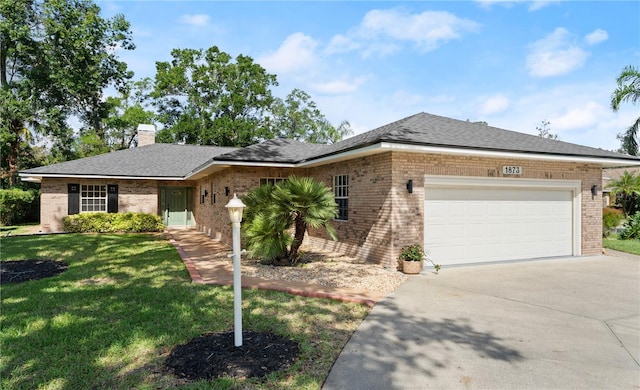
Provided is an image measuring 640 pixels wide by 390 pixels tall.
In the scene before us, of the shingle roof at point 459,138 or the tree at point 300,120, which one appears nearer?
the shingle roof at point 459,138

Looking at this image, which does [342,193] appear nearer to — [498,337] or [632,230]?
[498,337]

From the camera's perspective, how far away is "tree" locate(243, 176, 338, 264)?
8.55 m

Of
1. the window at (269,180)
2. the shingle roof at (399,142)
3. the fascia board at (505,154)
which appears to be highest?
the shingle roof at (399,142)

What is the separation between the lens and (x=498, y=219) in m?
10.1

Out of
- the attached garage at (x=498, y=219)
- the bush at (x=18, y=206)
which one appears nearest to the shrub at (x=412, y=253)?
the attached garage at (x=498, y=219)

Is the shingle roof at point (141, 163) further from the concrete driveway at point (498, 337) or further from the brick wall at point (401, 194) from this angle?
the concrete driveway at point (498, 337)

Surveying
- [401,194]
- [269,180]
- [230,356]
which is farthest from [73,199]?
[230,356]

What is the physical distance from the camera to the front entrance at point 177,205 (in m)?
20.4

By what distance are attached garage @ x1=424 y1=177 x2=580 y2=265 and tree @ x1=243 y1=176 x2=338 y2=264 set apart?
2.67m

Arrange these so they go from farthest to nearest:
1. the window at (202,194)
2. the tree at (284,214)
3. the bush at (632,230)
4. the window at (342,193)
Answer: the window at (202,194)
the bush at (632,230)
the window at (342,193)
the tree at (284,214)

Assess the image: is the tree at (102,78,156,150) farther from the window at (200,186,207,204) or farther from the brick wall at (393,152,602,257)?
the brick wall at (393,152,602,257)

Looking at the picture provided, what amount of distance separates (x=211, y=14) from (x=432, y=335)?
9.67 metres

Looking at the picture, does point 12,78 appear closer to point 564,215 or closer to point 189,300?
point 189,300

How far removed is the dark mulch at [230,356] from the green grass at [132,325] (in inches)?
5.0
